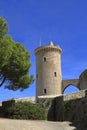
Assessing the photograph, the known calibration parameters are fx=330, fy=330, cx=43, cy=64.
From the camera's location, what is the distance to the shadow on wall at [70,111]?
26.6m

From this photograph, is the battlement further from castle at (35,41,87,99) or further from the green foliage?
the green foliage

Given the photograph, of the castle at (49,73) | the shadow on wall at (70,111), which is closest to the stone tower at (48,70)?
the castle at (49,73)

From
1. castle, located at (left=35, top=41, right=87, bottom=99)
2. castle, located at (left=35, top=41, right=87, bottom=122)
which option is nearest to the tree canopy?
castle, located at (left=35, top=41, right=87, bottom=122)

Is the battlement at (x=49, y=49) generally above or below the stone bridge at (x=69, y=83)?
above

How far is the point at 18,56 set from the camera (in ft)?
94.3

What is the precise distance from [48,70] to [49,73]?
23.0 inches

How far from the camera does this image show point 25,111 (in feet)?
85.9

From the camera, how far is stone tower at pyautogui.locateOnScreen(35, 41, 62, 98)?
51719 mm

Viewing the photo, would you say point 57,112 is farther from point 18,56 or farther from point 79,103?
point 18,56

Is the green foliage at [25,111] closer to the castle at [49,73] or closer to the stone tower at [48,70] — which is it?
the castle at [49,73]

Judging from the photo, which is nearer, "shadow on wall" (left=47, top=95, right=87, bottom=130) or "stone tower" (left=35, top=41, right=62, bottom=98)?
"shadow on wall" (left=47, top=95, right=87, bottom=130)

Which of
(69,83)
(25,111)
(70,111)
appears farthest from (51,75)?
(25,111)

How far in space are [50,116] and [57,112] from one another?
78 cm

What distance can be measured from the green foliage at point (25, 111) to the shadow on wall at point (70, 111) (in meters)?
2.89
